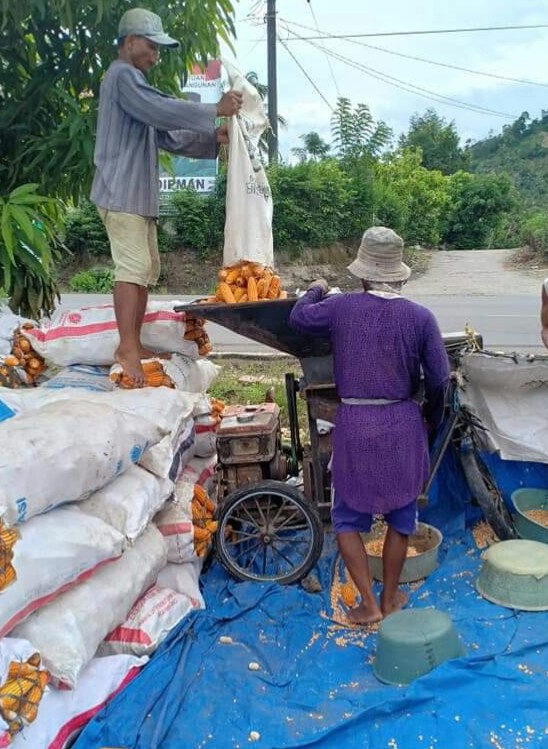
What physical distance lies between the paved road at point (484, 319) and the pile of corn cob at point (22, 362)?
522 cm

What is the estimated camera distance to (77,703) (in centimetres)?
250

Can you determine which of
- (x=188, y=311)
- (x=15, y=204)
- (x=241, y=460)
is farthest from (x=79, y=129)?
(x=241, y=460)

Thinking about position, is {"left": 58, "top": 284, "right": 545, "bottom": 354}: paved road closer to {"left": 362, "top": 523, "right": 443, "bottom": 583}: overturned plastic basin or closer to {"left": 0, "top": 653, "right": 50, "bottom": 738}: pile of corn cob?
{"left": 362, "top": 523, "right": 443, "bottom": 583}: overturned plastic basin

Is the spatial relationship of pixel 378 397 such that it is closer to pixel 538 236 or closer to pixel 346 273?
pixel 346 273

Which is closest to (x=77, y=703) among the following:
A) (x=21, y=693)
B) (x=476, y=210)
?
(x=21, y=693)

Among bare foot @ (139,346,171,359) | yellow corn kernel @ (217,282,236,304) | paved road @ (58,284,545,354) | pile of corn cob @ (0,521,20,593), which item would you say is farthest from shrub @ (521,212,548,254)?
pile of corn cob @ (0,521,20,593)

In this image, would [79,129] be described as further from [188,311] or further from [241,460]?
[241,460]

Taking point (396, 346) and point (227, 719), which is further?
point (396, 346)

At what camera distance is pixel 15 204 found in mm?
3455

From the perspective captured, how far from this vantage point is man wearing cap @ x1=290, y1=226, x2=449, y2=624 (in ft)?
10.4

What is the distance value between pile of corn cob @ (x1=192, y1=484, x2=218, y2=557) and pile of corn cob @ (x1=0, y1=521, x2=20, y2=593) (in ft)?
4.50

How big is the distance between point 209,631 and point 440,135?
38035mm

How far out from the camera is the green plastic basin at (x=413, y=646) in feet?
9.03

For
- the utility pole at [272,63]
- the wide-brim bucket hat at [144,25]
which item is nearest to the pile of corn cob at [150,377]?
the wide-brim bucket hat at [144,25]
